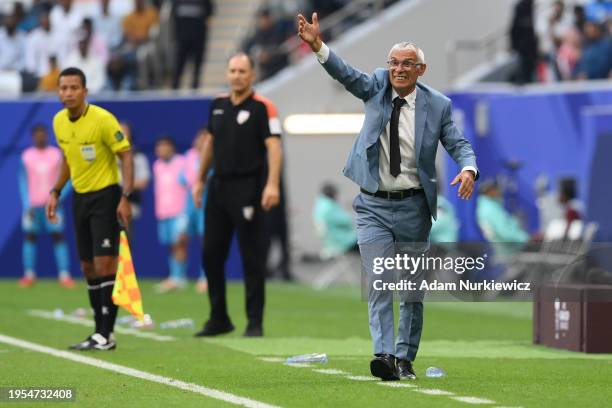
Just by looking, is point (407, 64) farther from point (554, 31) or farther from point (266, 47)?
point (266, 47)

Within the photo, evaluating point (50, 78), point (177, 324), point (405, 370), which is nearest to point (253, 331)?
point (177, 324)

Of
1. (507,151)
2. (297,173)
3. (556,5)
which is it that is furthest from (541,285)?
(297,173)

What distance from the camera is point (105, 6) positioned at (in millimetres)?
29172

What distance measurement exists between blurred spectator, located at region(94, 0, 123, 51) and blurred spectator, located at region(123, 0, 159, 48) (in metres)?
0.35

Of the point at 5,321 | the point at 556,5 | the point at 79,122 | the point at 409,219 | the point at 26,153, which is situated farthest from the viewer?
the point at 556,5

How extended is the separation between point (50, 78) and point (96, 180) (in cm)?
1379

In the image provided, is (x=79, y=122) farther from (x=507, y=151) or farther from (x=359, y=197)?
(x=507, y=151)

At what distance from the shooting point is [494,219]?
72.7 ft

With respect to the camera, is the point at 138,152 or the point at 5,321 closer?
the point at 5,321

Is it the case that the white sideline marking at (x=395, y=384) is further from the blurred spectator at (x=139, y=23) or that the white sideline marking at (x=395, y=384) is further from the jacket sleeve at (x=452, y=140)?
the blurred spectator at (x=139, y=23)

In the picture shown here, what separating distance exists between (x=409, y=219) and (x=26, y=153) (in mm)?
14100

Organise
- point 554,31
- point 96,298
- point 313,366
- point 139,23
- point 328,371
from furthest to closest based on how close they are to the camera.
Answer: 1. point 139,23
2. point 554,31
3. point 96,298
4. point 313,366
5. point 328,371

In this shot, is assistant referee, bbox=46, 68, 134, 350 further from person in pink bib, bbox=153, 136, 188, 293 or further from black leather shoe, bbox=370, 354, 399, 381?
person in pink bib, bbox=153, 136, 188, 293

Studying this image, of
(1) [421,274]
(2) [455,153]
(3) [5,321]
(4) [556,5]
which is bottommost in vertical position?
(3) [5,321]
